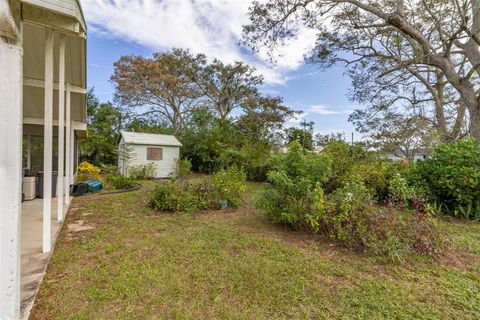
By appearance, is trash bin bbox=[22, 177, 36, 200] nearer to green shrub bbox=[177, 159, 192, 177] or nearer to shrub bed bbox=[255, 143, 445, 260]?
shrub bed bbox=[255, 143, 445, 260]

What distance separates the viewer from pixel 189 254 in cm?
327

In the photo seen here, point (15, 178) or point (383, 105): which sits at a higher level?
point (383, 105)

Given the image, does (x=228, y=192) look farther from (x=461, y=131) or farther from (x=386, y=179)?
(x=461, y=131)

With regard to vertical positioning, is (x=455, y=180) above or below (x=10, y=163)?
below

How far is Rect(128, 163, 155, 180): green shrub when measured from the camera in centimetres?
1095

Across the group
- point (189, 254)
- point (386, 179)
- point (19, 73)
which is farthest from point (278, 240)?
point (386, 179)

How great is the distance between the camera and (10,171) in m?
1.61

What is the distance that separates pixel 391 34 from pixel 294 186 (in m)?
9.13

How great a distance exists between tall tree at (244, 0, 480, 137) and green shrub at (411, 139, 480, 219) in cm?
337

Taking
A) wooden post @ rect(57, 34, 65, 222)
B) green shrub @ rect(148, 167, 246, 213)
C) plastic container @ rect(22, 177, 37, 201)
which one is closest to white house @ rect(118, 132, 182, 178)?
plastic container @ rect(22, 177, 37, 201)

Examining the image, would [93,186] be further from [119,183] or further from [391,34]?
[391,34]

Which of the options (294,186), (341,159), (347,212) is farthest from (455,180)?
(294,186)

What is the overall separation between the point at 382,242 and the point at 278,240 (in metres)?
1.46

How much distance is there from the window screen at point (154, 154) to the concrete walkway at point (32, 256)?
646 cm
